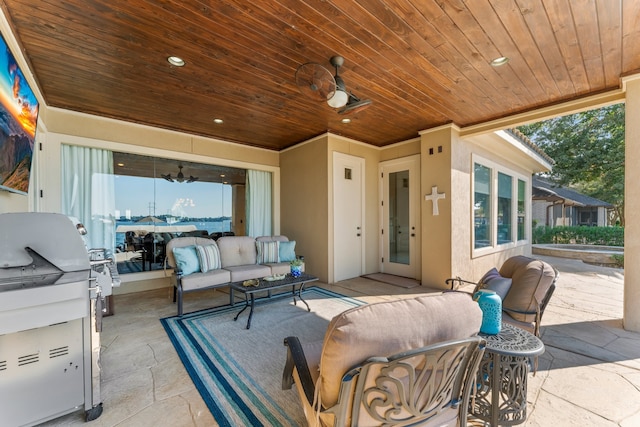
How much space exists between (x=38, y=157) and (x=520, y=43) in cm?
580

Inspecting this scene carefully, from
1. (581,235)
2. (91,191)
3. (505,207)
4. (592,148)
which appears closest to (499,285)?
(505,207)

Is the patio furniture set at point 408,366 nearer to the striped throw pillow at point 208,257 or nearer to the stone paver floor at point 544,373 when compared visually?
the stone paver floor at point 544,373

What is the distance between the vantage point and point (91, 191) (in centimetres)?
424

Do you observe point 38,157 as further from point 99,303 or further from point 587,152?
point 587,152

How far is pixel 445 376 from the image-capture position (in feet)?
3.67

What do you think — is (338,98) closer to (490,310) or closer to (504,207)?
(490,310)

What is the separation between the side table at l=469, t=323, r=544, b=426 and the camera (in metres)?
1.50

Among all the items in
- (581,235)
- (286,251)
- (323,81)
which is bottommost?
(581,235)

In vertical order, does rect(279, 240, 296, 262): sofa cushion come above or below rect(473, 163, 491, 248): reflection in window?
below

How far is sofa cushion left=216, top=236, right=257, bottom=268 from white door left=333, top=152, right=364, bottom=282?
155 centimetres

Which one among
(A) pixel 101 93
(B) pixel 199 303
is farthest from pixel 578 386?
(A) pixel 101 93

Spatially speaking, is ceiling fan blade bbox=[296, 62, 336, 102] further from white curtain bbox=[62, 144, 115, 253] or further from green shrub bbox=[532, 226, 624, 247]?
green shrub bbox=[532, 226, 624, 247]

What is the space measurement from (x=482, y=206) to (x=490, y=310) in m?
4.71

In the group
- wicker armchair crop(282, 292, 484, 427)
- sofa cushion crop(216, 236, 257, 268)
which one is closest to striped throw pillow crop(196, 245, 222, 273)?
sofa cushion crop(216, 236, 257, 268)
